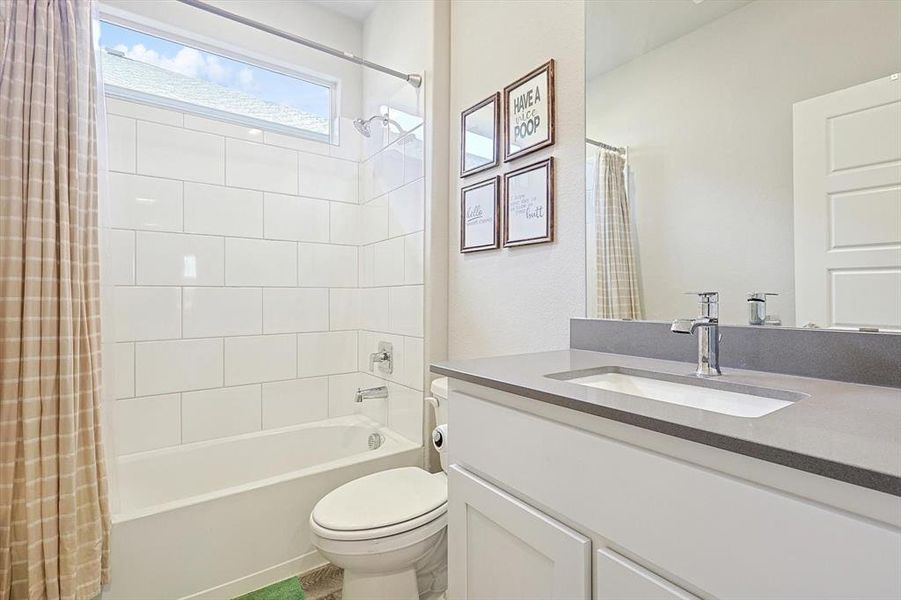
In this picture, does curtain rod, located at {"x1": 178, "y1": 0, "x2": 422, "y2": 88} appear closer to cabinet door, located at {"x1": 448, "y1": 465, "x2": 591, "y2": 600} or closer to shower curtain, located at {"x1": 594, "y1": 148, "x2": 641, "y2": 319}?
shower curtain, located at {"x1": 594, "y1": 148, "x2": 641, "y2": 319}

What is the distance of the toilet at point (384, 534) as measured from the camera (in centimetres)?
126

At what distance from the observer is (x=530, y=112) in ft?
4.98

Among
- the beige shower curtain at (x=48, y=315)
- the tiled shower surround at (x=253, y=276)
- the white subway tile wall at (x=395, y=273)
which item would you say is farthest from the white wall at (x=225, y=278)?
the beige shower curtain at (x=48, y=315)

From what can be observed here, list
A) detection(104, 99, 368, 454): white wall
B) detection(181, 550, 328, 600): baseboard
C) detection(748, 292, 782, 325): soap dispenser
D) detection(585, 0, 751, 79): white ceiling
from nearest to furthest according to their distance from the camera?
detection(748, 292, 782, 325): soap dispenser → detection(585, 0, 751, 79): white ceiling → detection(181, 550, 328, 600): baseboard → detection(104, 99, 368, 454): white wall

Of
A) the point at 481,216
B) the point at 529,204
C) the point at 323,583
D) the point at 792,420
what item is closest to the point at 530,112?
the point at 529,204

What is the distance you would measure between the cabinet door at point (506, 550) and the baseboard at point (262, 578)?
912 millimetres

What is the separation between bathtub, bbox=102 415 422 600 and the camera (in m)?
1.38

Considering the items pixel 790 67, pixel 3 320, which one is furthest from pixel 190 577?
pixel 790 67

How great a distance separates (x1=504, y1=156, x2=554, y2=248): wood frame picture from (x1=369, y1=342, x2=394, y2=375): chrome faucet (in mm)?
899

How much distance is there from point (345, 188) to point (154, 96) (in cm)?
95

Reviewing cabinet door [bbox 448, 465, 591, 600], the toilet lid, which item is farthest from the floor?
cabinet door [bbox 448, 465, 591, 600]

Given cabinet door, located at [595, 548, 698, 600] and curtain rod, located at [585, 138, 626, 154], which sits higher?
curtain rod, located at [585, 138, 626, 154]

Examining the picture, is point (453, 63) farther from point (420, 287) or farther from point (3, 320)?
point (3, 320)

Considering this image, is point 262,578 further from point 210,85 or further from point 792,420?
point 210,85
